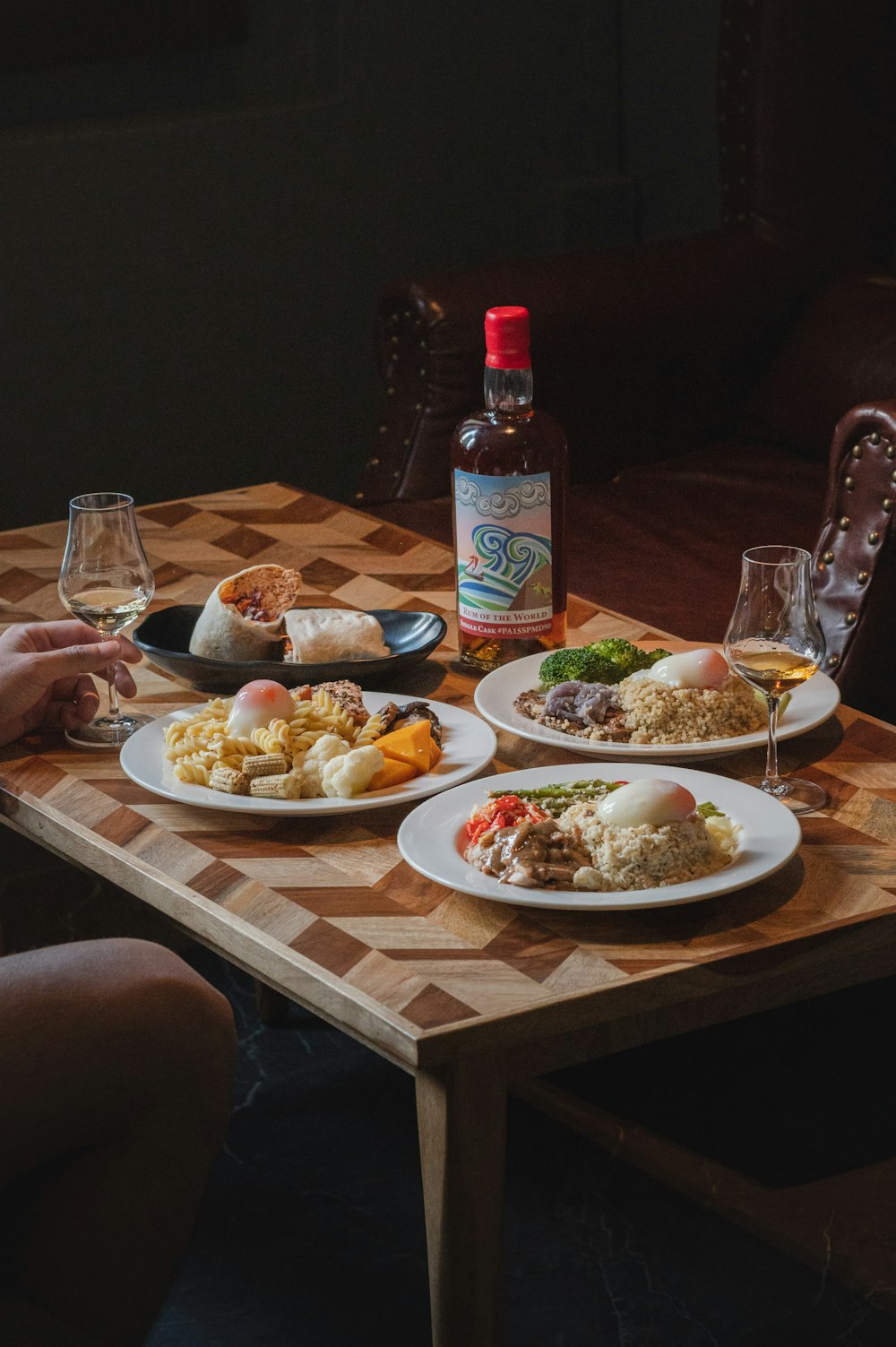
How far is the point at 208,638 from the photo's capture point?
5.00 feet

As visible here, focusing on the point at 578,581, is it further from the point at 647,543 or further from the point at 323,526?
the point at 323,526

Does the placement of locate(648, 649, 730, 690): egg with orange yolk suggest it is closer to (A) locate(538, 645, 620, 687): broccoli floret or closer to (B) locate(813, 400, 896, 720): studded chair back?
(A) locate(538, 645, 620, 687): broccoli floret

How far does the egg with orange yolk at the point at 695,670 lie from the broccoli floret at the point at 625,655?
0.20ft

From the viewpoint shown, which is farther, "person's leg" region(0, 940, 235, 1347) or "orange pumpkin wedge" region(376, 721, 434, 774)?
"orange pumpkin wedge" region(376, 721, 434, 774)

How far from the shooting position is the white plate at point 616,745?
4.26 ft

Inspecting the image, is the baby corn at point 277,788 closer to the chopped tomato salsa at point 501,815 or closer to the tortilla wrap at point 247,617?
the chopped tomato salsa at point 501,815

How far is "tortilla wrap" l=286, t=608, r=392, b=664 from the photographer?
150 centimetres

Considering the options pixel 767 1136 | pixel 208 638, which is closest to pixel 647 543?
pixel 767 1136

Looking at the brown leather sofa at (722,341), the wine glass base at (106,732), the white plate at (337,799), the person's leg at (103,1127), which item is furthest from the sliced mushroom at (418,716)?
the brown leather sofa at (722,341)

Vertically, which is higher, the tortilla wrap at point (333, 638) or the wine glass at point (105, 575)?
the wine glass at point (105, 575)

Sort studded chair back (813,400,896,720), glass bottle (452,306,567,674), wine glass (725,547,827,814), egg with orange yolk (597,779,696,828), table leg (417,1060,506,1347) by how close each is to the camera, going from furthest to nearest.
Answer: studded chair back (813,400,896,720) < glass bottle (452,306,567,674) < wine glass (725,547,827,814) < egg with orange yolk (597,779,696,828) < table leg (417,1060,506,1347)

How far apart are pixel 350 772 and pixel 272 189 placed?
2.34 meters

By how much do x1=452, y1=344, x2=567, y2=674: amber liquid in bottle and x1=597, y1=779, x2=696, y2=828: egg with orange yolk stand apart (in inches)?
15.8

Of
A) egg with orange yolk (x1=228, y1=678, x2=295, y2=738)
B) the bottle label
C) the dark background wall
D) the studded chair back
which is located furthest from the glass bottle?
the dark background wall
